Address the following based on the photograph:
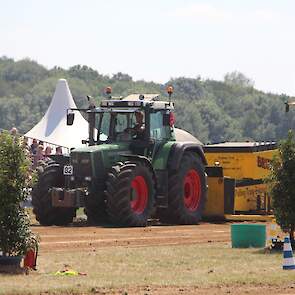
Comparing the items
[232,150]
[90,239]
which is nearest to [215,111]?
[232,150]

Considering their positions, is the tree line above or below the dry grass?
above

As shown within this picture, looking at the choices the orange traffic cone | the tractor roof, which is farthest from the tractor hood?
the orange traffic cone

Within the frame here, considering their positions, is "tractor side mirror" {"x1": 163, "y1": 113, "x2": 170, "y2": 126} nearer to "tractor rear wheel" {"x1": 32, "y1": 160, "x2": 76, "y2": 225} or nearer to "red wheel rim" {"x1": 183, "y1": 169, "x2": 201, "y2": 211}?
"red wheel rim" {"x1": 183, "y1": 169, "x2": 201, "y2": 211}

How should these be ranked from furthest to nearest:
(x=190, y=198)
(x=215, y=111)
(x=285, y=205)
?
(x=215, y=111) < (x=190, y=198) < (x=285, y=205)

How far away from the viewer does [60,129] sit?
45438mm

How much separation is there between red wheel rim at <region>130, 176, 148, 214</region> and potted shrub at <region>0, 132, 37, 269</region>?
26.8ft

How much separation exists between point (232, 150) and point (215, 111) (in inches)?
4607

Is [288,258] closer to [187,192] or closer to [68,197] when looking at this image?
[68,197]

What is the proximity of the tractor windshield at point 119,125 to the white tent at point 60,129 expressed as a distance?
52.6 ft

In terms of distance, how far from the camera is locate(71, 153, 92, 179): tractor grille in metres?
25.1

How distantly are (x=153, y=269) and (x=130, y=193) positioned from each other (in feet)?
25.2

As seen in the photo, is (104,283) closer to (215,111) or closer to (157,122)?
(157,122)

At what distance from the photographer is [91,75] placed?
178 m

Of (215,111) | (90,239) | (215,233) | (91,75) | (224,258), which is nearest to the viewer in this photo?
(224,258)
